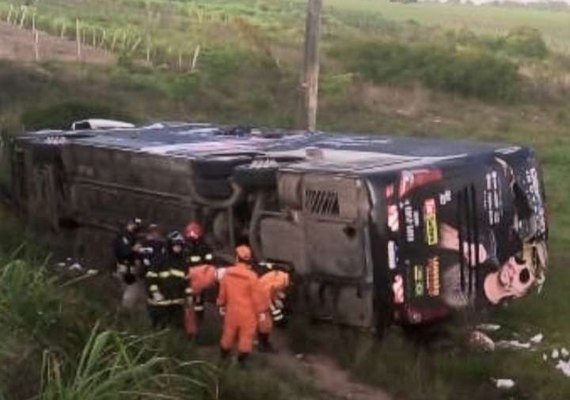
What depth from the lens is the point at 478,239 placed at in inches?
401

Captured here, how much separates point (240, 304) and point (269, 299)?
0.29 m

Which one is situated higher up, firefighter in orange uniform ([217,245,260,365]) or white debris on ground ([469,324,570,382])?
firefighter in orange uniform ([217,245,260,365])

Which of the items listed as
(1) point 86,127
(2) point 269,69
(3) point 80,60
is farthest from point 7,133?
(2) point 269,69

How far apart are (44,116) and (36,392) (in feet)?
41.7

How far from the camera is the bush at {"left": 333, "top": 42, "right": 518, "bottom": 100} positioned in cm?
3575

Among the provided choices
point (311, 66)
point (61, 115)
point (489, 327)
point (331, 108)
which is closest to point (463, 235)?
point (489, 327)

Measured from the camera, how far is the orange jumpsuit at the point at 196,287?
9.52 metres

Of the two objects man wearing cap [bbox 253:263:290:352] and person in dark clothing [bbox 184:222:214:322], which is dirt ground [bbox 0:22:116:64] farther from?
man wearing cap [bbox 253:263:290:352]

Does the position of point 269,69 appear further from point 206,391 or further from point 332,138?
point 206,391

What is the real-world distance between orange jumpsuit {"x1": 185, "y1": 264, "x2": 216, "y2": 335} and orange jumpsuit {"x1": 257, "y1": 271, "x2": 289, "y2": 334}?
20.6 inches

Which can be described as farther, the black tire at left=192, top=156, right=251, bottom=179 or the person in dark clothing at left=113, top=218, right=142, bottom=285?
the person in dark clothing at left=113, top=218, right=142, bottom=285

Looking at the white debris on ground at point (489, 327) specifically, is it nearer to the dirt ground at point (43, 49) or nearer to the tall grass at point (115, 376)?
the tall grass at point (115, 376)

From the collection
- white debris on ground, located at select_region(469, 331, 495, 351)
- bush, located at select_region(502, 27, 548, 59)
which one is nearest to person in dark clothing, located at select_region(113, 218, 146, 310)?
white debris on ground, located at select_region(469, 331, 495, 351)

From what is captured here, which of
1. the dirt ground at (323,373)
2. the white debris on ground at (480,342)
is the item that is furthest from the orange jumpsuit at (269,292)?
the white debris on ground at (480,342)
